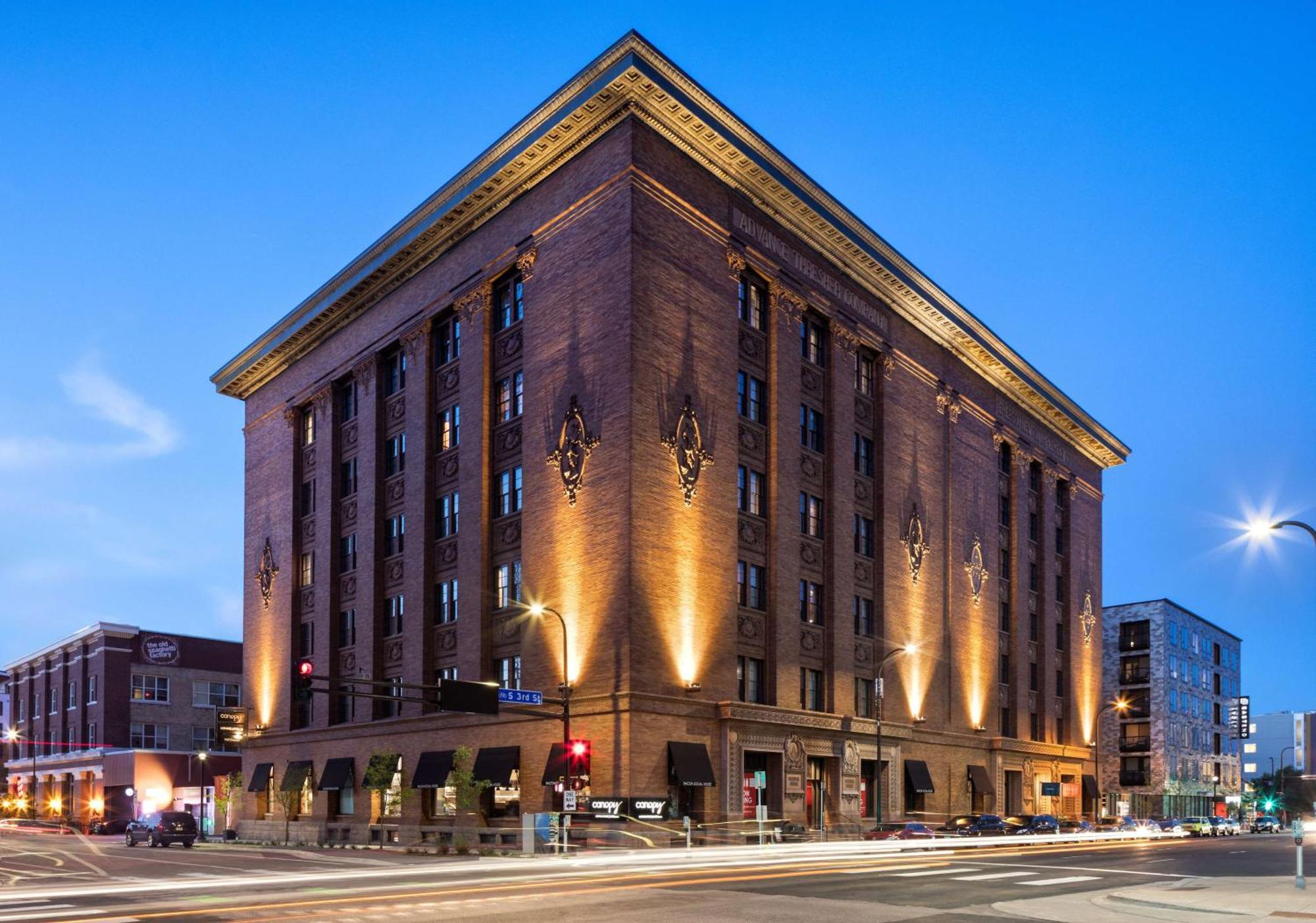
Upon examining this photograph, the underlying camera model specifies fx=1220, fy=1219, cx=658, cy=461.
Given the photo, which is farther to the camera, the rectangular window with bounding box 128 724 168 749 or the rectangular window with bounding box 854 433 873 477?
the rectangular window with bounding box 128 724 168 749

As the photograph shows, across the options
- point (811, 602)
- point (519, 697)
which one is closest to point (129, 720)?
point (811, 602)

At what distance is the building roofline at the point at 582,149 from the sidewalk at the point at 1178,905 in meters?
34.9

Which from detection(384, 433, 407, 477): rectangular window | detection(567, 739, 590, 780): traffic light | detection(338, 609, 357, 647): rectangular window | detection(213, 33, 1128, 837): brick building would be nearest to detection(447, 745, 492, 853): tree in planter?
detection(213, 33, 1128, 837): brick building

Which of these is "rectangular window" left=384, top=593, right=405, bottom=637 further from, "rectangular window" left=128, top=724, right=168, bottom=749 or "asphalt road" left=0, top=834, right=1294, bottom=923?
"rectangular window" left=128, top=724, right=168, bottom=749

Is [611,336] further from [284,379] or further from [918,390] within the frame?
[284,379]

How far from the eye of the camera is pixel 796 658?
55812 mm

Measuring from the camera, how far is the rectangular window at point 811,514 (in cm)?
5841

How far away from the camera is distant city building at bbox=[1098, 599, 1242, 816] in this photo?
4680 inches

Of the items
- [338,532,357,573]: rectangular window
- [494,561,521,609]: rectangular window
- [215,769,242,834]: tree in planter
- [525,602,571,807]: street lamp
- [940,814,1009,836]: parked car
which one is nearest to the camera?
[525,602,571,807]: street lamp

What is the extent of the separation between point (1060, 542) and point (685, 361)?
48754 millimetres

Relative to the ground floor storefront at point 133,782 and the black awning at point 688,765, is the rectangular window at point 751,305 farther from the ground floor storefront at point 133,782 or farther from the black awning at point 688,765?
the ground floor storefront at point 133,782

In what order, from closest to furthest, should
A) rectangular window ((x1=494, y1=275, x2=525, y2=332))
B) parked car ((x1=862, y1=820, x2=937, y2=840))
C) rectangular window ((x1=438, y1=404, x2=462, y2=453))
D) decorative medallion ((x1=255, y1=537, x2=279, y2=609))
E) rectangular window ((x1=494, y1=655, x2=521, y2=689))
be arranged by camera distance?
1. rectangular window ((x1=494, y1=655, x2=521, y2=689))
2. parked car ((x1=862, y1=820, x2=937, y2=840))
3. rectangular window ((x1=494, y1=275, x2=525, y2=332))
4. rectangular window ((x1=438, y1=404, x2=462, y2=453))
5. decorative medallion ((x1=255, y1=537, x2=279, y2=609))

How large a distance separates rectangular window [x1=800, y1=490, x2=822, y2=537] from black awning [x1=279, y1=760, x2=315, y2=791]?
29.7m

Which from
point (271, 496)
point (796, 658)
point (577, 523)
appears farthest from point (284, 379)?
point (796, 658)
